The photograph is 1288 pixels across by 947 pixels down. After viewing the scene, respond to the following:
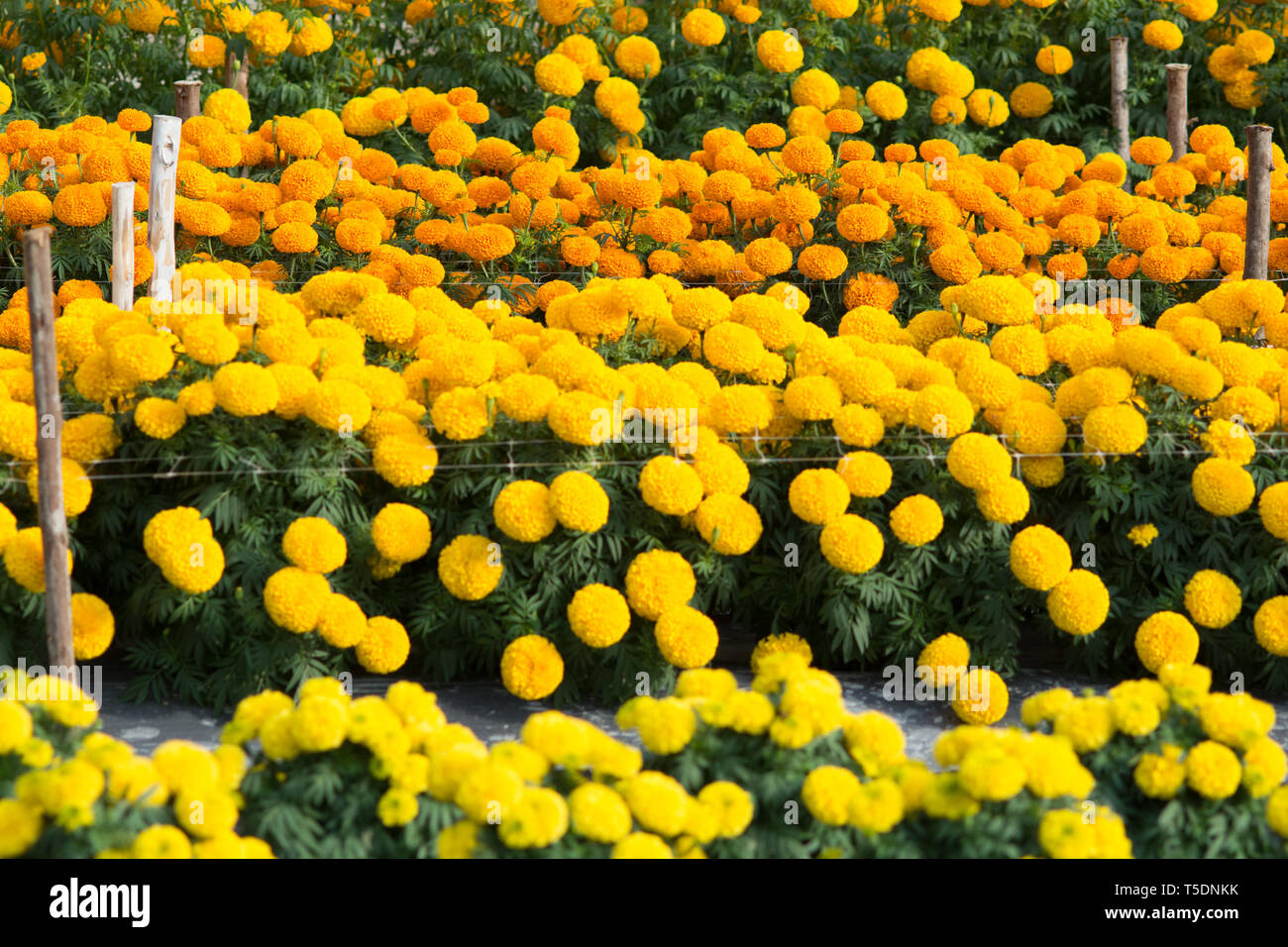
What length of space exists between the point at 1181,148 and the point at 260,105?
4.62 meters

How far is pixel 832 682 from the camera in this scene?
306 centimetres

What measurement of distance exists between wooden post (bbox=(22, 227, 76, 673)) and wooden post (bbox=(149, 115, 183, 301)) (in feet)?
5.50

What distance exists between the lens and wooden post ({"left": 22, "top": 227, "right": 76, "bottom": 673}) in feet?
12.2

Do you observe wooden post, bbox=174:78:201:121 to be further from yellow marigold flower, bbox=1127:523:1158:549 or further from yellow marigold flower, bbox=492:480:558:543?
yellow marigold flower, bbox=1127:523:1158:549

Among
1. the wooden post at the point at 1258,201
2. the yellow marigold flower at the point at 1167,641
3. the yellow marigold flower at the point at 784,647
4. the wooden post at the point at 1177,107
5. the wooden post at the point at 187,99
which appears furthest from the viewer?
the wooden post at the point at 1177,107

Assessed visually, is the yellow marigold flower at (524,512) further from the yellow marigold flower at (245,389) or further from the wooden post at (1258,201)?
the wooden post at (1258,201)

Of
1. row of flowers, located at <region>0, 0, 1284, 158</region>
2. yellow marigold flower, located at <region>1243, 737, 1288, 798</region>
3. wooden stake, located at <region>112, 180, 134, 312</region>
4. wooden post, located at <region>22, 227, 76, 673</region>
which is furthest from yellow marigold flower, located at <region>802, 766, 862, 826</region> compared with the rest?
row of flowers, located at <region>0, 0, 1284, 158</region>

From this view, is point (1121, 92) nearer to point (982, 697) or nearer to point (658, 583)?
point (982, 697)

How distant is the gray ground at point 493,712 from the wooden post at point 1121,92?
4.24 metres

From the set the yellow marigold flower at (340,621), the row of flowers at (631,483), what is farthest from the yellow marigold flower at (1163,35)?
the yellow marigold flower at (340,621)

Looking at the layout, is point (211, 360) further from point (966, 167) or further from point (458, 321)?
point (966, 167)

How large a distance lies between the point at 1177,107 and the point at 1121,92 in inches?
13.3

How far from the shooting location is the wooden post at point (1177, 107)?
25.3 feet
